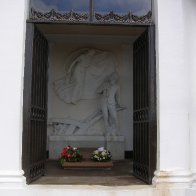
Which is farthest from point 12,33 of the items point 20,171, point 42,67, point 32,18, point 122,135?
point 122,135

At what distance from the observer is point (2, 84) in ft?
18.7

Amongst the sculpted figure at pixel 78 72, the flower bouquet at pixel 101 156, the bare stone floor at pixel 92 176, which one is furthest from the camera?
the sculpted figure at pixel 78 72

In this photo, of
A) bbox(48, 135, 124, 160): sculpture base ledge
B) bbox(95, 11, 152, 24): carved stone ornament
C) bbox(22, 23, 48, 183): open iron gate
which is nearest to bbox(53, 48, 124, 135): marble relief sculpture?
bbox(48, 135, 124, 160): sculpture base ledge

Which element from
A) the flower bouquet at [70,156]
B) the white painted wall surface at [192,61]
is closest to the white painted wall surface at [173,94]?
the white painted wall surface at [192,61]

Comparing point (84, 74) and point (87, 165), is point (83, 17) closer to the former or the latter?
point (87, 165)

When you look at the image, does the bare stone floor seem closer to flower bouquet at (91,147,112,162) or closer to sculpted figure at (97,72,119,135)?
flower bouquet at (91,147,112,162)

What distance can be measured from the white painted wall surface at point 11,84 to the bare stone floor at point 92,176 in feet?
2.72

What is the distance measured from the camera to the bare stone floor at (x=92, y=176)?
252 inches

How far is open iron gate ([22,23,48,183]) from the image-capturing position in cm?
587

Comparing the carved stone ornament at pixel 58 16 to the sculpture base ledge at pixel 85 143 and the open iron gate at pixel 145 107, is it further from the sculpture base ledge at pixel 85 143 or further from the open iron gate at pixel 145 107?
the sculpture base ledge at pixel 85 143

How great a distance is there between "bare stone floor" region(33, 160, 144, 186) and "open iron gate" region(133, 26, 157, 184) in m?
0.38

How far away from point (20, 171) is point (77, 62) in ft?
18.9

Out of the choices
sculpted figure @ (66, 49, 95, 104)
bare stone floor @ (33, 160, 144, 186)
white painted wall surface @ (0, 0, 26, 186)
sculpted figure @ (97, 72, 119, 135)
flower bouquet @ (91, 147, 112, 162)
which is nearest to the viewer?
white painted wall surface @ (0, 0, 26, 186)

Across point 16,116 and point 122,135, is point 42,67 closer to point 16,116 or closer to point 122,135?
point 16,116
